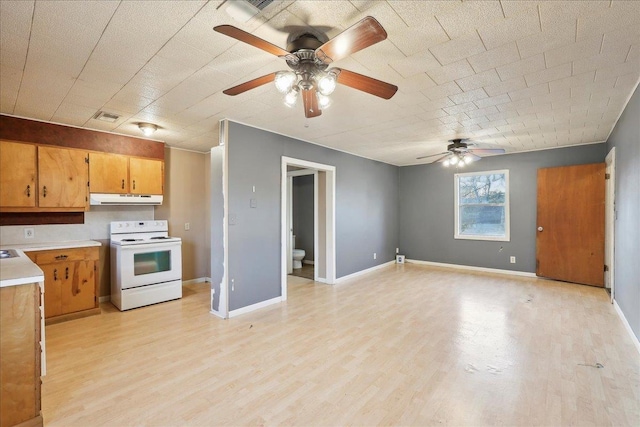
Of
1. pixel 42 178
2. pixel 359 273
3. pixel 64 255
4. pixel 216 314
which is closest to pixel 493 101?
pixel 359 273

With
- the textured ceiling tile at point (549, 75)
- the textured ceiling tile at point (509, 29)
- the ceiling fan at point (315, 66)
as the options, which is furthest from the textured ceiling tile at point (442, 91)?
the ceiling fan at point (315, 66)

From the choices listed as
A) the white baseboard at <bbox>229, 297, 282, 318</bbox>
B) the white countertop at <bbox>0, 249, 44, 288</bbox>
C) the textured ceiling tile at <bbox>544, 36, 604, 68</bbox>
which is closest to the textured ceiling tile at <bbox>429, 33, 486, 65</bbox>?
the textured ceiling tile at <bbox>544, 36, 604, 68</bbox>

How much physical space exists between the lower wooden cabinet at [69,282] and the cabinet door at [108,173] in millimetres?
890

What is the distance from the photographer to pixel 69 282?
361cm

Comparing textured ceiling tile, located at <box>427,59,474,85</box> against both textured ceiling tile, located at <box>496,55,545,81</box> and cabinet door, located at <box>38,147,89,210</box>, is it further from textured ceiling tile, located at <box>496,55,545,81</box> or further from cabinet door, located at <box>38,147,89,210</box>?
cabinet door, located at <box>38,147,89,210</box>

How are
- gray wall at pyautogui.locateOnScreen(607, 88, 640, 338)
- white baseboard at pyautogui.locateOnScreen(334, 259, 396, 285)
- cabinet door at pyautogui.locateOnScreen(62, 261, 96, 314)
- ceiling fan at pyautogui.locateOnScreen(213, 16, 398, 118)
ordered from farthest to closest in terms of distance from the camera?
white baseboard at pyautogui.locateOnScreen(334, 259, 396, 285), cabinet door at pyautogui.locateOnScreen(62, 261, 96, 314), gray wall at pyautogui.locateOnScreen(607, 88, 640, 338), ceiling fan at pyautogui.locateOnScreen(213, 16, 398, 118)

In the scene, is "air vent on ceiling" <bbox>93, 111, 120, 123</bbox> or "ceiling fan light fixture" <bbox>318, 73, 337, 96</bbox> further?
"air vent on ceiling" <bbox>93, 111, 120, 123</bbox>

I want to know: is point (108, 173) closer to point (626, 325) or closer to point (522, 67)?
point (522, 67)

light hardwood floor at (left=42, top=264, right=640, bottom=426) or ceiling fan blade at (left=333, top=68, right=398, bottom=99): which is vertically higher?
ceiling fan blade at (left=333, top=68, right=398, bottom=99)

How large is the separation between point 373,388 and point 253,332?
1.52 metres

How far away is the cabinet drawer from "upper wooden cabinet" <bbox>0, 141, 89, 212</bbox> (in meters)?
0.62

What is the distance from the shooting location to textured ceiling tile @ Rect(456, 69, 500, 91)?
2.46 metres

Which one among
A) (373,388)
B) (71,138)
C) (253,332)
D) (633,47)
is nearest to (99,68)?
(71,138)

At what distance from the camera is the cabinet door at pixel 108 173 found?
4.02m
